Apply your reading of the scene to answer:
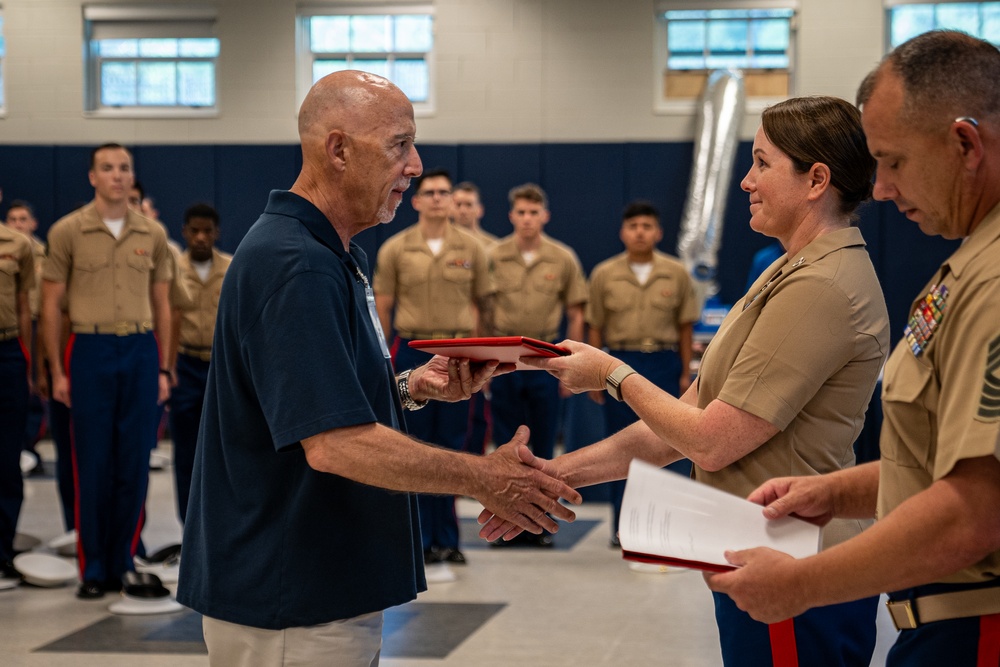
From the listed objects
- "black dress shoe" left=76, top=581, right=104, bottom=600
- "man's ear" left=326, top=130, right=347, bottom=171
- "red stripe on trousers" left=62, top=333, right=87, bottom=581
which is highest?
"man's ear" left=326, top=130, right=347, bottom=171

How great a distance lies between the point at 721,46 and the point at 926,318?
34.7 feet

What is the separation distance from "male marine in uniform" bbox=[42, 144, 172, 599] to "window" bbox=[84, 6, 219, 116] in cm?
655

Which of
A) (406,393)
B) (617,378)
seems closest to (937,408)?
(617,378)

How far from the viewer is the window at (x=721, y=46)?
11305mm

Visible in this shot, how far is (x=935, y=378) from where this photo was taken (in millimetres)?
1434

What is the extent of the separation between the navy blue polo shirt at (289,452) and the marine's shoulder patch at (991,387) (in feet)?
3.28

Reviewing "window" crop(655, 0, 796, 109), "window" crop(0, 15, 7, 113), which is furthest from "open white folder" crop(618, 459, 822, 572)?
"window" crop(0, 15, 7, 113)

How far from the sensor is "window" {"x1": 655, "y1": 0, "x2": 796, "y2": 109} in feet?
37.1

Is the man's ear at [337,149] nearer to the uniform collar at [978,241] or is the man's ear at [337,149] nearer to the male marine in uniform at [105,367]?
the uniform collar at [978,241]

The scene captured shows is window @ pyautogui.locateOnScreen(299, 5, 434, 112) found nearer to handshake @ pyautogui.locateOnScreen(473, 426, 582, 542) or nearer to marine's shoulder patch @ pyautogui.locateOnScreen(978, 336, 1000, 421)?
handshake @ pyautogui.locateOnScreen(473, 426, 582, 542)

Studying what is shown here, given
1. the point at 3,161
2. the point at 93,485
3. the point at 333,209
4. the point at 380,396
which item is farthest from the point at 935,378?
the point at 3,161

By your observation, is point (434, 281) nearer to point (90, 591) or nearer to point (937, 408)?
point (90, 591)

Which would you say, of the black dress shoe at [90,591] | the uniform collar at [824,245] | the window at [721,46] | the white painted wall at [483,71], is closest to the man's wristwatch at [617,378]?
the uniform collar at [824,245]

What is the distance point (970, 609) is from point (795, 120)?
1.01 metres
